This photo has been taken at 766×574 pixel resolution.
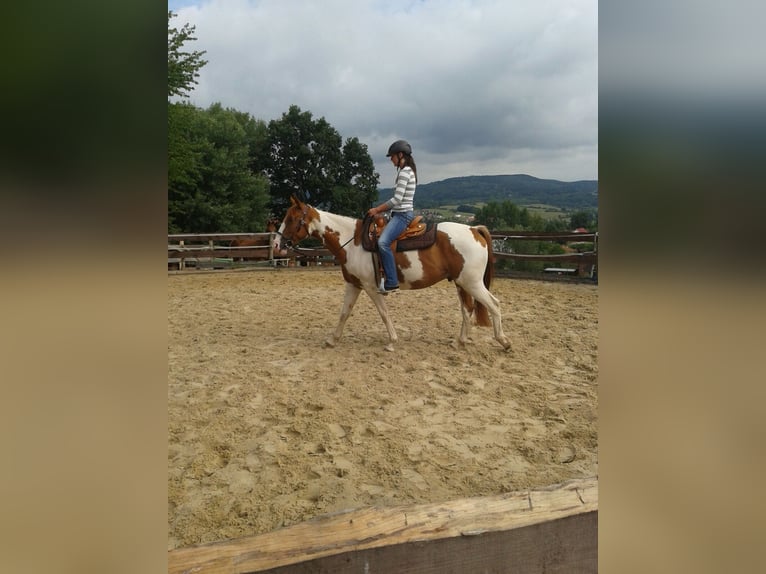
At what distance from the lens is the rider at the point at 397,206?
3.89m

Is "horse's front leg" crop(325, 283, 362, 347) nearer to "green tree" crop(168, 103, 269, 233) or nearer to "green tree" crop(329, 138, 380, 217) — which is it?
"green tree" crop(168, 103, 269, 233)

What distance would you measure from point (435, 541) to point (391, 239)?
3.19m

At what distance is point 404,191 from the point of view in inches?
156

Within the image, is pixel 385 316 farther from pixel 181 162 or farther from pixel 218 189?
pixel 218 189

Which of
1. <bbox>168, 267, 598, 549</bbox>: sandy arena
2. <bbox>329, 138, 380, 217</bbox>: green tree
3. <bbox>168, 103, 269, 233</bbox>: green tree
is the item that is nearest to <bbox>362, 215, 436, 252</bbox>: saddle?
<bbox>168, 267, 598, 549</bbox>: sandy arena

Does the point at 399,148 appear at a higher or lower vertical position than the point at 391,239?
higher

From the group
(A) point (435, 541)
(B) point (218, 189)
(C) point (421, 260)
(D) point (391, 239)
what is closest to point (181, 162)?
(B) point (218, 189)
